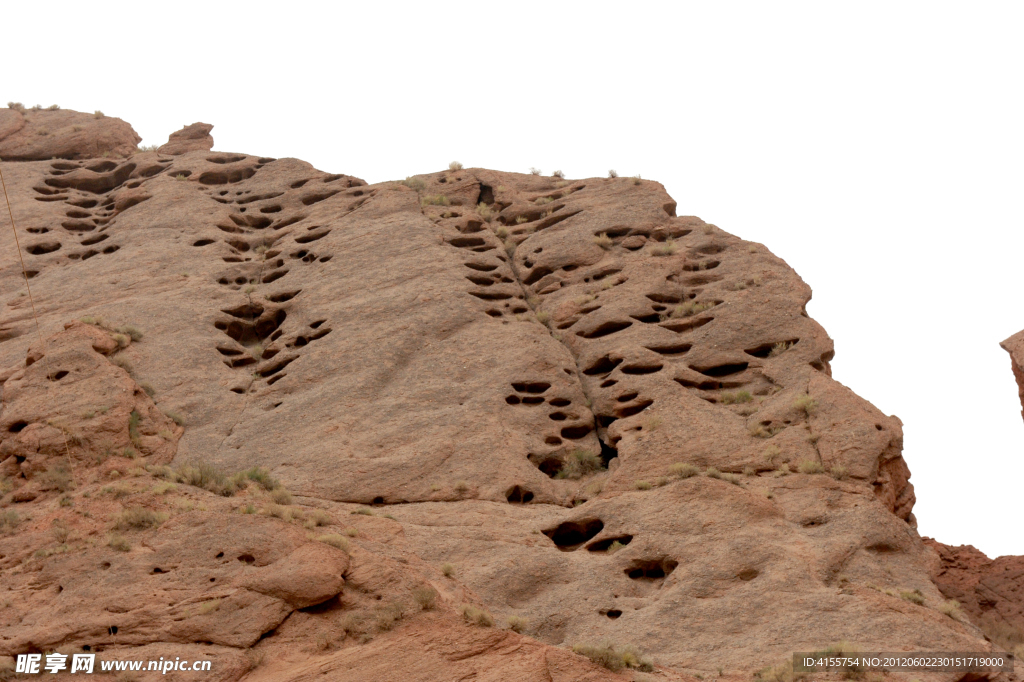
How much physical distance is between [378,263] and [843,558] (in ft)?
43.4

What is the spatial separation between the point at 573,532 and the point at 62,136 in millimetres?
24374

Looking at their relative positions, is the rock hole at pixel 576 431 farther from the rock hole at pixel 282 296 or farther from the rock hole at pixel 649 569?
the rock hole at pixel 282 296

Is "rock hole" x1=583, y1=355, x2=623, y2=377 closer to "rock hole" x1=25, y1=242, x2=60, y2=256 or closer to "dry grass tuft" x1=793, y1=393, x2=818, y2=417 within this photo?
"dry grass tuft" x1=793, y1=393, x2=818, y2=417

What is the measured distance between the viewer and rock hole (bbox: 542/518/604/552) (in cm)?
1727

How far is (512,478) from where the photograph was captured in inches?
734

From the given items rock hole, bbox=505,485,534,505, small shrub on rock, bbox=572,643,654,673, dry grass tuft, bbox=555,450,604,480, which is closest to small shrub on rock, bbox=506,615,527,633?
small shrub on rock, bbox=572,643,654,673

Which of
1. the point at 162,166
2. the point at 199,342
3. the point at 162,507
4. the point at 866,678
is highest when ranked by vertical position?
the point at 162,166

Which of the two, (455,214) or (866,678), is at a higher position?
(455,214)

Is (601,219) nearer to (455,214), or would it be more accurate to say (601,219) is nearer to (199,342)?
(455,214)

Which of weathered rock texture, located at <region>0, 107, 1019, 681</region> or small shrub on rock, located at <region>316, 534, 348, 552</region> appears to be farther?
small shrub on rock, located at <region>316, 534, 348, 552</region>

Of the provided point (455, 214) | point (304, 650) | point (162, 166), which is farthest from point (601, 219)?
point (304, 650)

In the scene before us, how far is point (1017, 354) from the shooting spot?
19.6 m

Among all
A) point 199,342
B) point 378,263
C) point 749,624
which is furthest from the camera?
point 378,263

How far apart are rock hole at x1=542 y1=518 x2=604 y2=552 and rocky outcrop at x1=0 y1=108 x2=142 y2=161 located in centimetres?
2248
